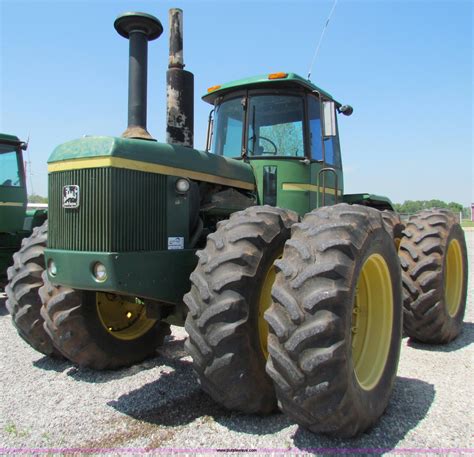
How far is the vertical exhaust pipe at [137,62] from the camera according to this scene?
376cm

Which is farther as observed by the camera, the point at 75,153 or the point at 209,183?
the point at 209,183

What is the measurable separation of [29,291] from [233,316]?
7.20ft

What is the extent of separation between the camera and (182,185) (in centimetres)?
362

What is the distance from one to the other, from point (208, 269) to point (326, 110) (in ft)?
7.11

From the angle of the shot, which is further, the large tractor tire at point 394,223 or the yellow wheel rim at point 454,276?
the yellow wheel rim at point 454,276

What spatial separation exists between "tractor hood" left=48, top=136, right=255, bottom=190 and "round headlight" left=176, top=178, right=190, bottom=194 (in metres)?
0.06

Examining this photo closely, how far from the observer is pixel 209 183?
4.10 meters

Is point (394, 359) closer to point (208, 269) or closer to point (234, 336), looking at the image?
point (234, 336)

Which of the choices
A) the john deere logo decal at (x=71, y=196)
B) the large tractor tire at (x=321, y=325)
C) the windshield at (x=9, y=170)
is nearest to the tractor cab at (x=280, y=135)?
the large tractor tire at (x=321, y=325)

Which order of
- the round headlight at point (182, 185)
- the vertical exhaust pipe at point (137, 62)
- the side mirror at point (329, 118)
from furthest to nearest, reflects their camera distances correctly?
the side mirror at point (329, 118) → the vertical exhaust pipe at point (137, 62) → the round headlight at point (182, 185)

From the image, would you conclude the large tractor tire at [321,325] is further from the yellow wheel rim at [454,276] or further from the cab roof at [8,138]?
the cab roof at [8,138]

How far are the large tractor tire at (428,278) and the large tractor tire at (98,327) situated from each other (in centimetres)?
245

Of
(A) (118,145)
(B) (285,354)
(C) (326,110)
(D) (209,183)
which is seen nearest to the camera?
(B) (285,354)

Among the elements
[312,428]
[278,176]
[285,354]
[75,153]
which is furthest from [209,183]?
[312,428]
